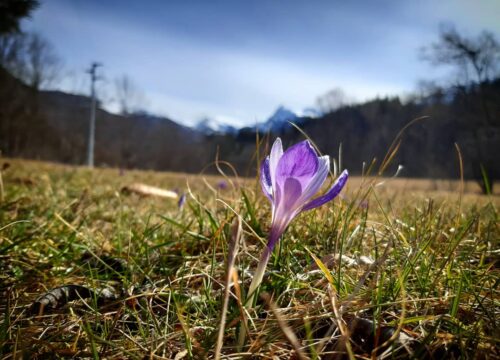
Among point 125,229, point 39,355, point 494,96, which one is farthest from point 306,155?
point 494,96

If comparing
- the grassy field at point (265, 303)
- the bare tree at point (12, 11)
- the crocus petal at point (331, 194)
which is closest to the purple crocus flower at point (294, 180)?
the crocus petal at point (331, 194)

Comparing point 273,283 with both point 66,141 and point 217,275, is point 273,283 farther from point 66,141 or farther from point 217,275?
point 66,141

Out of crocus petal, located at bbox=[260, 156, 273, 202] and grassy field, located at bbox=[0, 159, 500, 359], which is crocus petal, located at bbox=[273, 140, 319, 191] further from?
grassy field, located at bbox=[0, 159, 500, 359]

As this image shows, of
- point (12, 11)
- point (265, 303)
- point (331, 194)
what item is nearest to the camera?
point (331, 194)

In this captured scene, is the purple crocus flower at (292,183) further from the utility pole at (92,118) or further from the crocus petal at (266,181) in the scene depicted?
the utility pole at (92,118)

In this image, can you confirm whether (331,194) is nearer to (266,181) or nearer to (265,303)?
(266,181)

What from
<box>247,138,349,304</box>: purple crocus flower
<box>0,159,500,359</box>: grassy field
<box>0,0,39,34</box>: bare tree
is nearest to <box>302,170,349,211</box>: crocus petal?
<box>247,138,349,304</box>: purple crocus flower

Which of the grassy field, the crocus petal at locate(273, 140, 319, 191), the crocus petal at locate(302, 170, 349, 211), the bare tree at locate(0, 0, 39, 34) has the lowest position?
the grassy field

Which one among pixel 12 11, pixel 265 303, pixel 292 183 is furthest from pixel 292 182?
pixel 12 11
